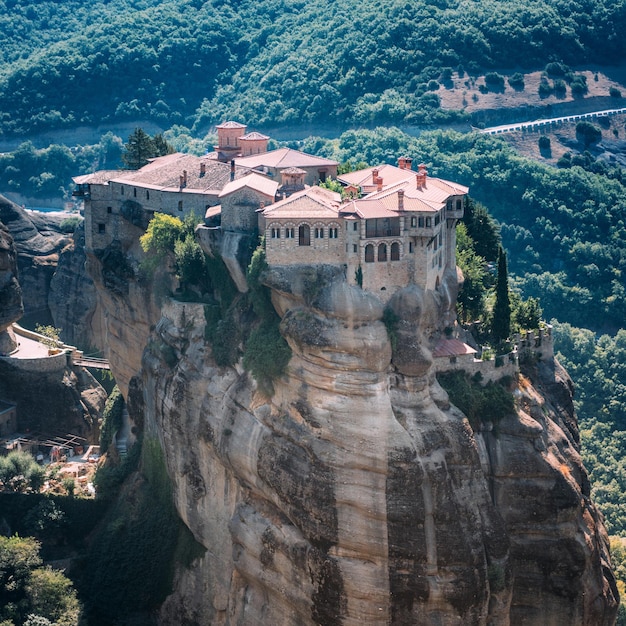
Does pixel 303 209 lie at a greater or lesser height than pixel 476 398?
greater

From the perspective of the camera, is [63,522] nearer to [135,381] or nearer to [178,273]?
[135,381]

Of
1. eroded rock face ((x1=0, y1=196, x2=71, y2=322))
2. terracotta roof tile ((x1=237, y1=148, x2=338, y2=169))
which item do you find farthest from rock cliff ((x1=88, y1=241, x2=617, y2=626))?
eroded rock face ((x1=0, y1=196, x2=71, y2=322))

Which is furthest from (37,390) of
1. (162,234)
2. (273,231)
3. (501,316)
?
(501,316)

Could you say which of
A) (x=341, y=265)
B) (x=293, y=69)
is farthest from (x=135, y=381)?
(x=293, y=69)

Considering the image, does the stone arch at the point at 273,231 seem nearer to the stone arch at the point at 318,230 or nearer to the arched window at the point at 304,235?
the arched window at the point at 304,235

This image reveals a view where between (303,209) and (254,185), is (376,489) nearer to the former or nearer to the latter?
(303,209)
